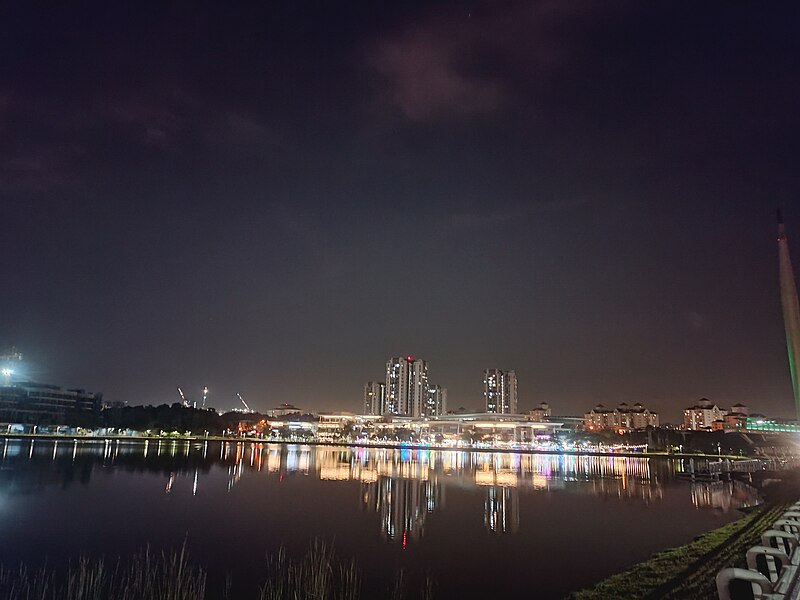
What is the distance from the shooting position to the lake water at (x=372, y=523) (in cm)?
1806

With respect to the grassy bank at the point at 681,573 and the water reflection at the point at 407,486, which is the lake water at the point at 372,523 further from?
the grassy bank at the point at 681,573

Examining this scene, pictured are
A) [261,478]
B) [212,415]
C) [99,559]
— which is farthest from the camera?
[212,415]

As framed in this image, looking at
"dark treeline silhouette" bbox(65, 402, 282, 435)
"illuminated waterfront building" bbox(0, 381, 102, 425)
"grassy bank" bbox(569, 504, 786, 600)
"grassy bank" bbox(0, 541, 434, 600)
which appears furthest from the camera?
"illuminated waterfront building" bbox(0, 381, 102, 425)

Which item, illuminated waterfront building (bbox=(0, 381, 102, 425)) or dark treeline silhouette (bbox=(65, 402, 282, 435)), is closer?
dark treeline silhouette (bbox=(65, 402, 282, 435))

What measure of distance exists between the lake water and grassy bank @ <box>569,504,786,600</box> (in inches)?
59.4

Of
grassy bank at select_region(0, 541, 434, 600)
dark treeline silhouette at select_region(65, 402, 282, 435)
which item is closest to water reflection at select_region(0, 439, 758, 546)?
grassy bank at select_region(0, 541, 434, 600)

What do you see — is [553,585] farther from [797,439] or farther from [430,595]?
[797,439]

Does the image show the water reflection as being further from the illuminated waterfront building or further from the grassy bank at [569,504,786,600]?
the illuminated waterfront building

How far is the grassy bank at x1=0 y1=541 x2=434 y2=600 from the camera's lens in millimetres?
14113

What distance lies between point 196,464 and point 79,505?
28.7m

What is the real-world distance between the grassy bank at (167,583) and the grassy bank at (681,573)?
4.85 m

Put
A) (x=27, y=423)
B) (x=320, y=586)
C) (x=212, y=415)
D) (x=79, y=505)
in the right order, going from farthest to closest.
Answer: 1. (x=212, y=415)
2. (x=27, y=423)
3. (x=79, y=505)
4. (x=320, y=586)

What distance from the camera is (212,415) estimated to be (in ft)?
507

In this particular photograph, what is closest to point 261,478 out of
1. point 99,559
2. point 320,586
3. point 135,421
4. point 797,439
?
point 99,559
